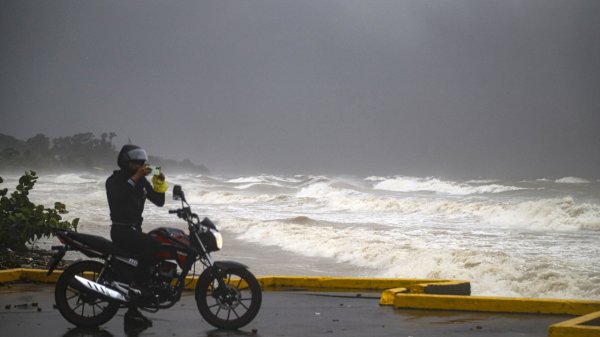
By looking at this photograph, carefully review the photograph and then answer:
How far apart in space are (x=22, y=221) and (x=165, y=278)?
18.7 feet

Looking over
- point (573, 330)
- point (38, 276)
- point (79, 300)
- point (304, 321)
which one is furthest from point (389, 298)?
point (38, 276)

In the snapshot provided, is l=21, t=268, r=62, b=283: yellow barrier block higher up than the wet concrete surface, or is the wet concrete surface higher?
l=21, t=268, r=62, b=283: yellow barrier block

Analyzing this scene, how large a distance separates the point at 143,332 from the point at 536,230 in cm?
2494

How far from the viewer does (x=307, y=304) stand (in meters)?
7.98

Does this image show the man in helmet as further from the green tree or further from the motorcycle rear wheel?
the green tree

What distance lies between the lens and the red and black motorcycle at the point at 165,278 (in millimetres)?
6180

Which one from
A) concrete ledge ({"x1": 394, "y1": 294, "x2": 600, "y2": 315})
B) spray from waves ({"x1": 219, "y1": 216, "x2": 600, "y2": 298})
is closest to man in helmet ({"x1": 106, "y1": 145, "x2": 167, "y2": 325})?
concrete ledge ({"x1": 394, "y1": 294, "x2": 600, "y2": 315})

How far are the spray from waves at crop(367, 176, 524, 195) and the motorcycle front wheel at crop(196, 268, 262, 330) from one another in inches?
2082

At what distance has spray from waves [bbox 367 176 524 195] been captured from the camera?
58353 millimetres

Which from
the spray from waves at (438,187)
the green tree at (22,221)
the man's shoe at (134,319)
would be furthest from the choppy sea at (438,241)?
the spray from waves at (438,187)

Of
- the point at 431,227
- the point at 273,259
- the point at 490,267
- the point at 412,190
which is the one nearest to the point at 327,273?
the point at 273,259

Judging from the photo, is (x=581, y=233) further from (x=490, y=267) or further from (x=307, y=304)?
(x=307, y=304)

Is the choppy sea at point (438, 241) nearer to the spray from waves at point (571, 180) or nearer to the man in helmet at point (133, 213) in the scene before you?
the man in helmet at point (133, 213)

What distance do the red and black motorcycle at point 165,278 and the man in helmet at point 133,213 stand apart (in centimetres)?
6
